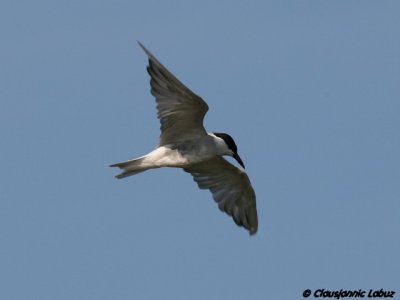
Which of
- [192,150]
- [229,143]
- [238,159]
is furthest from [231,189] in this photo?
[192,150]

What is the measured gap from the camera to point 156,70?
61.7 ft

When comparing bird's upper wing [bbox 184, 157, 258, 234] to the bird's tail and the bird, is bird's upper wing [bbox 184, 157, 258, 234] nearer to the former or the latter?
the bird

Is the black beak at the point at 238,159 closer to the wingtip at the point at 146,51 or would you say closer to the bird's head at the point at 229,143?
the bird's head at the point at 229,143

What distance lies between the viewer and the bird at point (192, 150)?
19.3m

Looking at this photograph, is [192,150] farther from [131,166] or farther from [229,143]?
[131,166]

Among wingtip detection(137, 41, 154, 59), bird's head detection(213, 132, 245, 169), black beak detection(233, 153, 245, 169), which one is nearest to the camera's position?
wingtip detection(137, 41, 154, 59)

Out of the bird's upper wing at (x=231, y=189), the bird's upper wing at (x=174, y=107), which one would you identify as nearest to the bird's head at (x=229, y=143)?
the bird's upper wing at (x=174, y=107)

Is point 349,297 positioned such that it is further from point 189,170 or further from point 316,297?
point 189,170

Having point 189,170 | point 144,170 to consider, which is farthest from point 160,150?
point 189,170

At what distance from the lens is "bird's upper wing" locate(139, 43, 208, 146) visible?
18.9 meters

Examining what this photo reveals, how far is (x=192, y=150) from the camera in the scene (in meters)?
20.1

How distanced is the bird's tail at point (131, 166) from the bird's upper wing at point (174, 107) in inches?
26.3

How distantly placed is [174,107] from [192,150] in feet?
2.97

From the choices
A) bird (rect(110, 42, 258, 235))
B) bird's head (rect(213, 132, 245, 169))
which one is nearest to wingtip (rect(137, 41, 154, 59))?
bird (rect(110, 42, 258, 235))
